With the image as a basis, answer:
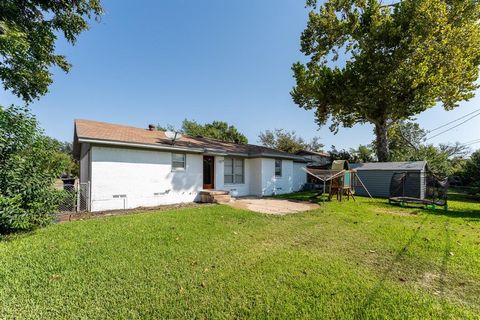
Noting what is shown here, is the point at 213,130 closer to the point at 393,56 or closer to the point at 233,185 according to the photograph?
the point at 233,185

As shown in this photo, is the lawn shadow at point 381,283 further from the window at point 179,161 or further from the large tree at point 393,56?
the large tree at point 393,56

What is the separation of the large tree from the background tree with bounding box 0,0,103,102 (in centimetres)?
1576

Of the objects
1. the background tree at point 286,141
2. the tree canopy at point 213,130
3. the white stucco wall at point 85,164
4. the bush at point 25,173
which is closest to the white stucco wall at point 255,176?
the white stucco wall at point 85,164

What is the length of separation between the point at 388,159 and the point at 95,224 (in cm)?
2301

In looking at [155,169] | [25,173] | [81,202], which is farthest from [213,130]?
[25,173]

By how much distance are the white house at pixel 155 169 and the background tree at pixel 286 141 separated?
17.7 metres

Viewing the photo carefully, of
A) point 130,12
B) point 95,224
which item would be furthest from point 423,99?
point 95,224

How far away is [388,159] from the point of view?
20.5 meters

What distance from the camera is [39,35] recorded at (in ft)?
32.7

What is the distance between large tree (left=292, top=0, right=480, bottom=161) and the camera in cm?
1520

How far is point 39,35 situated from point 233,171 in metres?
11.6

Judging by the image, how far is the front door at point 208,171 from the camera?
1297 centimetres

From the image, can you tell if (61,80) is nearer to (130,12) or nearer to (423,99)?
(130,12)

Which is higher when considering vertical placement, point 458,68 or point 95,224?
point 458,68
